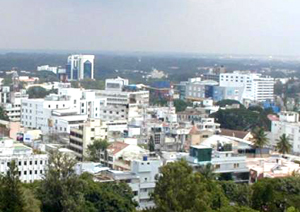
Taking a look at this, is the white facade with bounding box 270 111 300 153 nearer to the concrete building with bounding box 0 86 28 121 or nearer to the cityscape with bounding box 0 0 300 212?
the cityscape with bounding box 0 0 300 212

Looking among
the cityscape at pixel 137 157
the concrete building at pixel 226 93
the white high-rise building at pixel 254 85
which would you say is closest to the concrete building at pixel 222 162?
the cityscape at pixel 137 157

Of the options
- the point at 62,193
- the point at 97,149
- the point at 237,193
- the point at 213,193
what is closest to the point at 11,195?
the point at 62,193

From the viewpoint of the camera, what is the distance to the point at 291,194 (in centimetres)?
1898

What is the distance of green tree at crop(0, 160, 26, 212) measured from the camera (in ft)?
50.5

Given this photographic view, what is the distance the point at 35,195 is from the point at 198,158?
6916 mm

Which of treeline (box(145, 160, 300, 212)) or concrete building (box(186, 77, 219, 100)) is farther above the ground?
treeline (box(145, 160, 300, 212))

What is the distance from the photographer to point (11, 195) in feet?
50.8

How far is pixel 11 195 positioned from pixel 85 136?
1177cm

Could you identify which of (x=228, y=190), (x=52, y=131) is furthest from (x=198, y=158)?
(x=52, y=131)

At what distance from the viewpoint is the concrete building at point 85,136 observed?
1070 inches

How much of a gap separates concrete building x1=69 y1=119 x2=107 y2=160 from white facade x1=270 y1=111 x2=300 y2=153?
9.65 m

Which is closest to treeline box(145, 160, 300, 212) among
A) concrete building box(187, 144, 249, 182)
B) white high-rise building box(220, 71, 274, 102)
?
concrete building box(187, 144, 249, 182)

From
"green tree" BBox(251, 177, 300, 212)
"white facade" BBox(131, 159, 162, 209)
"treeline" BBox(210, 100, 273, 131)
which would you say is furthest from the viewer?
"treeline" BBox(210, 100, 273, 131)

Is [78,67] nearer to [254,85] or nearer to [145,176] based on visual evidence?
[254,85]
